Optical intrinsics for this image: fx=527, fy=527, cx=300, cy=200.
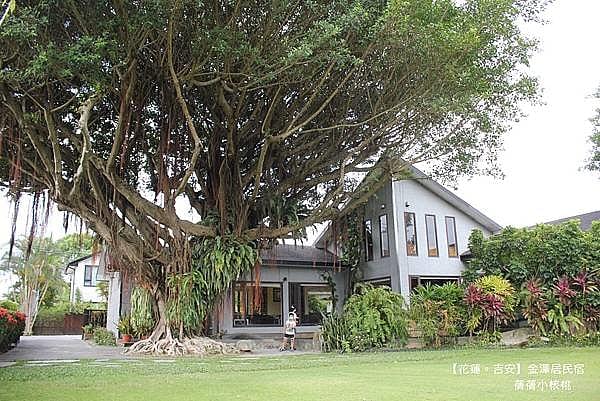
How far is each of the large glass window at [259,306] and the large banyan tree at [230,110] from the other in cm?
384

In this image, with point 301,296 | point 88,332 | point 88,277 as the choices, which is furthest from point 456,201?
point 88,277

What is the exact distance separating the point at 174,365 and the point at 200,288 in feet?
11.8

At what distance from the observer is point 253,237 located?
13164mm

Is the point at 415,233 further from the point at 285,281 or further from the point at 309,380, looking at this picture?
the point at 309,380

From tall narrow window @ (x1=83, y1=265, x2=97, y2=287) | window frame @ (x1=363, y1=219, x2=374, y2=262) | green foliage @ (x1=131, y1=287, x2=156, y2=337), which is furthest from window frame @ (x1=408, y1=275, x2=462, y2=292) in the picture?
tall narrow window @ (x1=83, y1=265, x2=97, y2=287)

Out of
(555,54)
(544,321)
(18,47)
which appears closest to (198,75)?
(18,47)

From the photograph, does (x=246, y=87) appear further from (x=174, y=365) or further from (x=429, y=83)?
(x=174, y=365)

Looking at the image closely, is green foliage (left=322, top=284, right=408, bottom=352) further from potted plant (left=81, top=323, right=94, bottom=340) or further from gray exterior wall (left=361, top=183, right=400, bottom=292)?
potted plant (left=81, top=323, right=94, bottom=340)

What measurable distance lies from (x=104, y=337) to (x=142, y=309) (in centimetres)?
443

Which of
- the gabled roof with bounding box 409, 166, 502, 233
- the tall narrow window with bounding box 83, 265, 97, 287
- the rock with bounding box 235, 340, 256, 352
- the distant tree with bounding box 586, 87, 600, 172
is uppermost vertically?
the distant tree with bounding box 586, 87, 600, 172

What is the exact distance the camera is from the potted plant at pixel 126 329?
53.9 feet

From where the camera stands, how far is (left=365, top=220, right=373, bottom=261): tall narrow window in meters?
18.1

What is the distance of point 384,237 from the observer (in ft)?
57.5

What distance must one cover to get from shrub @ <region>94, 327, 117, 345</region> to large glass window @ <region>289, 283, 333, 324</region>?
6150mm
